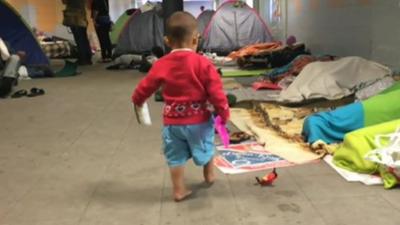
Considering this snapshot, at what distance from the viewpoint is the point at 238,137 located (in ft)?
10.2

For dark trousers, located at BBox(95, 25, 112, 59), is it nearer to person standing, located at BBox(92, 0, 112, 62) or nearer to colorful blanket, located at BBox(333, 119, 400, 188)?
person standing, located at BBox(92, 0, 112, 62)

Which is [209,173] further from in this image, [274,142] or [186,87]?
[274,142]

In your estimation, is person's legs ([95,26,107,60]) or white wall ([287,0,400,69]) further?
person's legs ([95,26,107,60])

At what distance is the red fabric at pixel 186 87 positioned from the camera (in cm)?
210

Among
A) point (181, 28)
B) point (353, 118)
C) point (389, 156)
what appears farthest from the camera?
point (353, 118)

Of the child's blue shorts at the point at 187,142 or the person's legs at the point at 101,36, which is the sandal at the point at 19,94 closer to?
the child's blue shorts at the point at 187,142

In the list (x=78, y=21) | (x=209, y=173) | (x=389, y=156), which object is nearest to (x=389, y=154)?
(x=389, y=156)

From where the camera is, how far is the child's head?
2111 millimetres

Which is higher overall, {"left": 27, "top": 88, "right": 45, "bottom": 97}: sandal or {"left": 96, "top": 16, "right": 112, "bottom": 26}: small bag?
{"left": 96, "top": 16, "right": 112, "bottom": 26}: small bag

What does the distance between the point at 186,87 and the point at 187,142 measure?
245mm

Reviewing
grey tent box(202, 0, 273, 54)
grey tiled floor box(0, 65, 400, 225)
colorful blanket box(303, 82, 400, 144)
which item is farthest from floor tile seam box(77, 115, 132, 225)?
grey tent box(202, 0, 273, 54)

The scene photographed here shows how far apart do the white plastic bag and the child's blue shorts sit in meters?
0.76

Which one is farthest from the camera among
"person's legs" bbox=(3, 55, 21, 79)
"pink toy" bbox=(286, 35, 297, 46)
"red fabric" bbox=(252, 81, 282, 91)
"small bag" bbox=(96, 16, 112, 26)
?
"small bag" bbox=(96, 16, 112, 26)

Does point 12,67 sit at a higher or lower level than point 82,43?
higher
